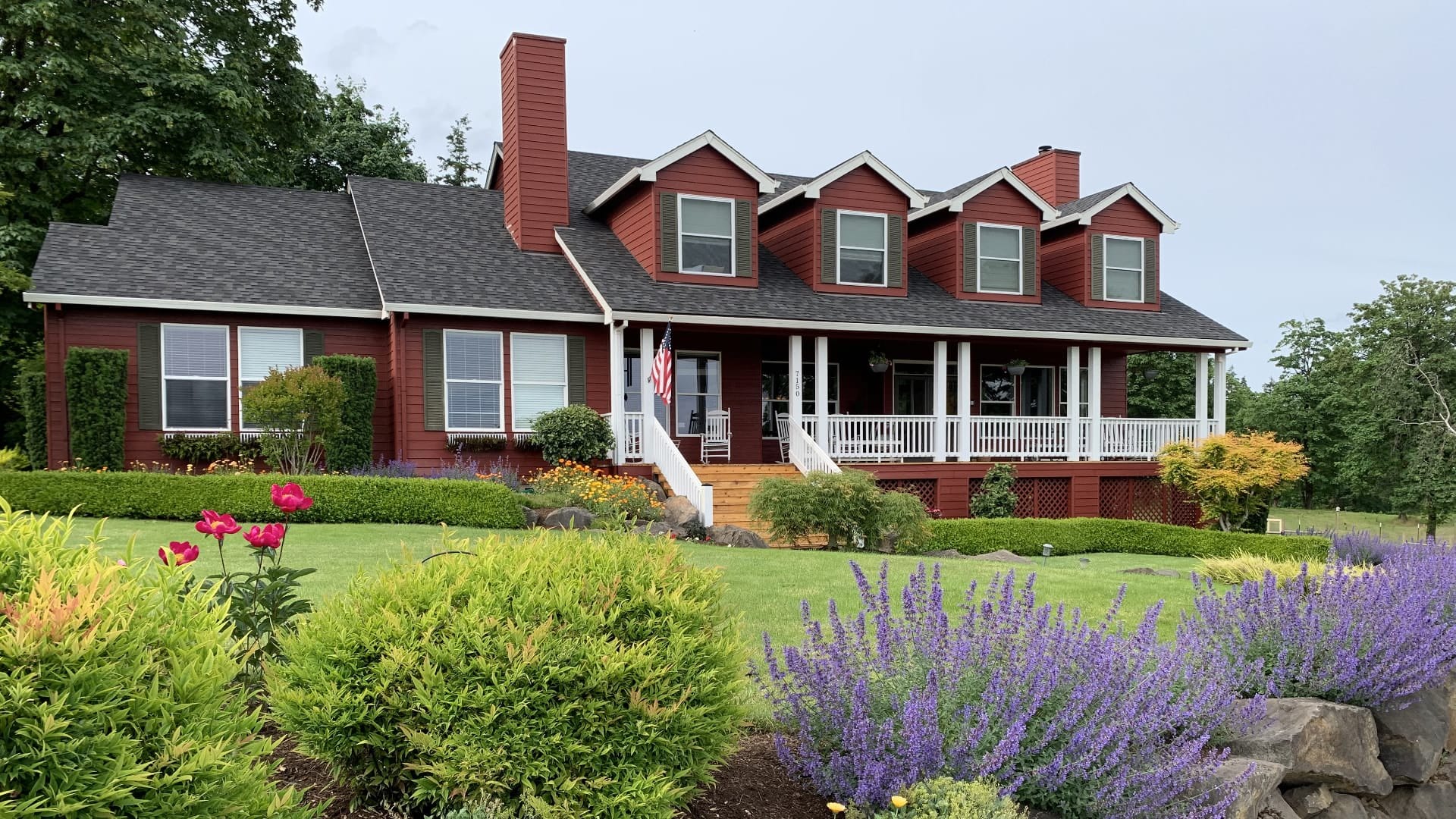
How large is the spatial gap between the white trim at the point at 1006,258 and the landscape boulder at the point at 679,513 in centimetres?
904

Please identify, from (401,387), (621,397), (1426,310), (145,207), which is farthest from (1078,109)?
(1426,310)

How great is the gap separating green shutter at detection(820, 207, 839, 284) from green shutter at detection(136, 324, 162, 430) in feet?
37.5

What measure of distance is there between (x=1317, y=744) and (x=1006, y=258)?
16.7 metres

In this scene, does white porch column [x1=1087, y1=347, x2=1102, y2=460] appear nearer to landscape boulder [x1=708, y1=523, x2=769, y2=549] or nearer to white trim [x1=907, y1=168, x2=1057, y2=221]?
white trim [x1=907, y1=168, x2=1057, y2=221]

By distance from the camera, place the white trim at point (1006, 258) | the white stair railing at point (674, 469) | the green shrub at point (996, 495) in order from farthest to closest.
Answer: the white trim at point (1006, 258), the green shrub at point (996, 495), the white stair railing at point (674, 469)

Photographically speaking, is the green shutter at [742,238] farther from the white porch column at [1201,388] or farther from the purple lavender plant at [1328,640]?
the purple lavender plant at [1328,640]

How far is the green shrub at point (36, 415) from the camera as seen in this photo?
15.4 m

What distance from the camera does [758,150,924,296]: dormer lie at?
18891 mm

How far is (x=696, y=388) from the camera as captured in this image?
19109 millimetres

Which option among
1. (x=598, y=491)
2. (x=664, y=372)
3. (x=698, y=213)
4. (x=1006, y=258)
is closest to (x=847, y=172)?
(x=698, y=213)

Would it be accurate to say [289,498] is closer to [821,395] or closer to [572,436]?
[572,436]

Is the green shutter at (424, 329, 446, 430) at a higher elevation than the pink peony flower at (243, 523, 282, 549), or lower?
higher

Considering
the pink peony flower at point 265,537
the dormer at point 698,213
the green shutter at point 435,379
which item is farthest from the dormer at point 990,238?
the pink peony flower at point 265,537

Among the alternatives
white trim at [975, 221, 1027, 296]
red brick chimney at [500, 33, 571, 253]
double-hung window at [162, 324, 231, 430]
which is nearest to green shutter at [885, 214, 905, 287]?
white trim at [975, 221, 1027, 296]
